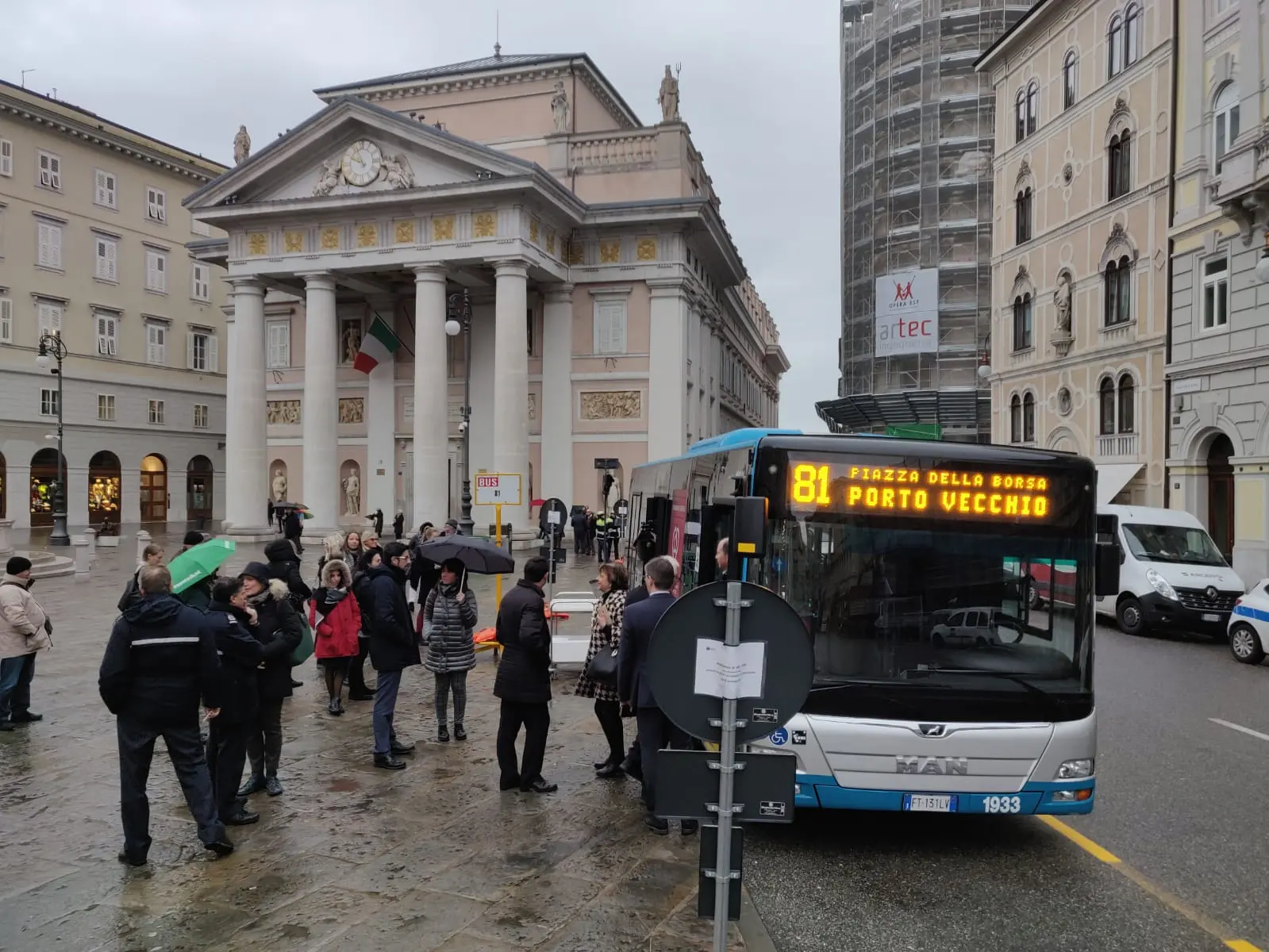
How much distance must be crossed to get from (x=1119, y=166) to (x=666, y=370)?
1709cm

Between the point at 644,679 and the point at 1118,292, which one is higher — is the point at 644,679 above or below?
below

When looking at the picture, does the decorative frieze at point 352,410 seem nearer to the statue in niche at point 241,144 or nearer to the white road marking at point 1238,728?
the statue in niche at point 241,144

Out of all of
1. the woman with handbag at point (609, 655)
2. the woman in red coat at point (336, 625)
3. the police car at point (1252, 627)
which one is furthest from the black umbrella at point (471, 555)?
the police car at point (1252, 627)

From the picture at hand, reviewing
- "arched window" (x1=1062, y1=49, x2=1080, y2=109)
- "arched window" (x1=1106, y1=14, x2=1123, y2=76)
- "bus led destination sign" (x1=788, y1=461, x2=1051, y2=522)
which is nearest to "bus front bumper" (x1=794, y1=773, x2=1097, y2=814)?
"bus led destination sign" (x1=788, y1=461, x2=1051, y2=522)

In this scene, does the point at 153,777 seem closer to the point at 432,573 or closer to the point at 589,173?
the point at 432,573

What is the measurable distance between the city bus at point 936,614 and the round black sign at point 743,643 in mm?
2112

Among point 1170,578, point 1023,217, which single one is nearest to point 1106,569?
point 1170,578

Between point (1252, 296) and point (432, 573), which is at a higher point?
point (1252, 296)

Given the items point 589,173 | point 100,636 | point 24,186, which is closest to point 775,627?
point 100,636

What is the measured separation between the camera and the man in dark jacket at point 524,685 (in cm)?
730

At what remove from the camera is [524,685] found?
730 cm

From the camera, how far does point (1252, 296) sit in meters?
22.4

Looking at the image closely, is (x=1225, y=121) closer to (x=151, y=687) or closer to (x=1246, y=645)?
(x=1246, y=645)

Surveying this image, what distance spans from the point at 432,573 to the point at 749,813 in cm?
817
